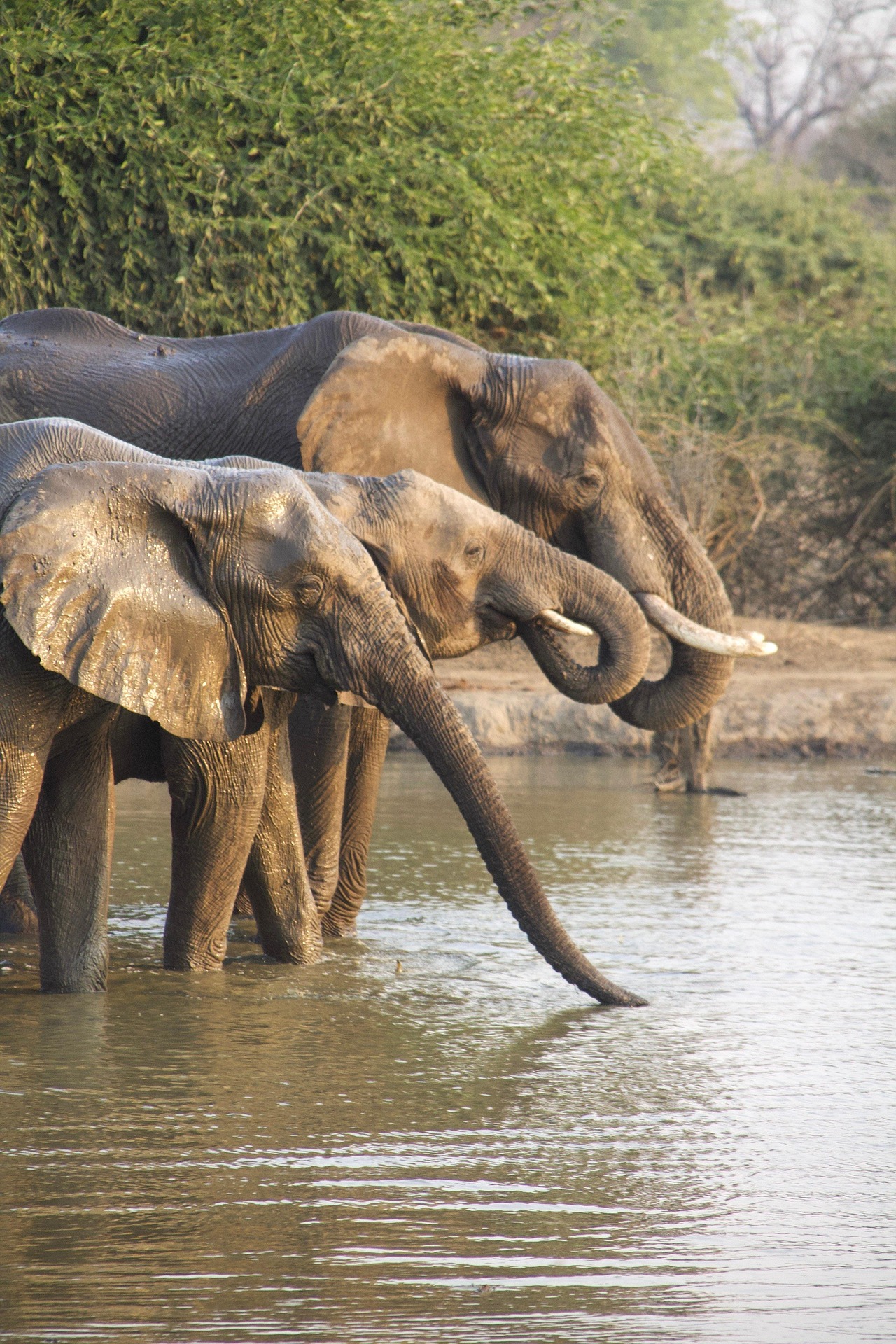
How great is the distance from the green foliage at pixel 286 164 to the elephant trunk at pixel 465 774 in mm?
7599

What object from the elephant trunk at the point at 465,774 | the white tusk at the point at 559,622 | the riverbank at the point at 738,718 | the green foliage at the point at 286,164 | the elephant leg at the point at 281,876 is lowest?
the riverbank at the point at 738,718

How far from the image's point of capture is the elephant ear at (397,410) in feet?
21.7

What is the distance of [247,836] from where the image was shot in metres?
5.69

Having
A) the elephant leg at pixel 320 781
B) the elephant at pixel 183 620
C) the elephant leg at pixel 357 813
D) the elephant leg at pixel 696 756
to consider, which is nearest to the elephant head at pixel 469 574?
the elephant at pixel 183 620

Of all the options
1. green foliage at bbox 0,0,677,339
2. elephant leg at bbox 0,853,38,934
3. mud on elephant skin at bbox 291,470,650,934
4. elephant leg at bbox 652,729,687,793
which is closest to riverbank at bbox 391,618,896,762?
elephant leg at bbox 652,729,687,793

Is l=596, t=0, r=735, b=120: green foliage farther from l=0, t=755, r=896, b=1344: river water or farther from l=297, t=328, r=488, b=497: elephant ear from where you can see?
l=0, t=755, r=896, b=1344: river water

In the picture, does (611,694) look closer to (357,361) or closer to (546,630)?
(546,630)

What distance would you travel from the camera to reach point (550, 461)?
6.85m

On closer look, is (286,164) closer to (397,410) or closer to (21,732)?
(397,410)

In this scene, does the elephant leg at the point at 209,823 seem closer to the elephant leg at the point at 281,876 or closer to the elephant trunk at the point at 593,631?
the elephant leg at the point at 281,876

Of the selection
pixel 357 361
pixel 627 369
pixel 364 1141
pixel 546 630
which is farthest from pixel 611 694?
pixel 627 369

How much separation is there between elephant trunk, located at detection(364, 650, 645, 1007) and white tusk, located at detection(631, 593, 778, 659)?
62.7 inches

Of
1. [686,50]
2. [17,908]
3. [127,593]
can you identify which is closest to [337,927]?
[17,908]

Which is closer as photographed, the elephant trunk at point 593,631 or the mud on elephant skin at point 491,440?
the elephant trunk at point 593,631
